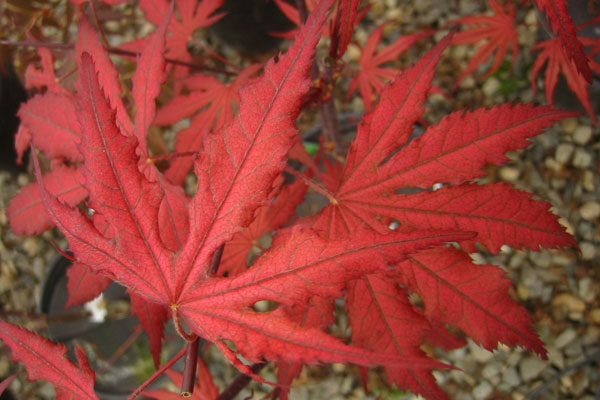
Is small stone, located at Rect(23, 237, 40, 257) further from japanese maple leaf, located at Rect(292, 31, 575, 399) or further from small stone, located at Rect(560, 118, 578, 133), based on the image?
small stone, located at Rect(560, 118, 578, 133)

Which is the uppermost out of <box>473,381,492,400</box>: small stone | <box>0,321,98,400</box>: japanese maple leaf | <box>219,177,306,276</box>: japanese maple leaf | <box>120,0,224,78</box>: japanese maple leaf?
<box>120,0,224,78</box>: japanese maple leaf

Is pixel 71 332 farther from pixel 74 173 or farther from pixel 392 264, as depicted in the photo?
pixel 392 264

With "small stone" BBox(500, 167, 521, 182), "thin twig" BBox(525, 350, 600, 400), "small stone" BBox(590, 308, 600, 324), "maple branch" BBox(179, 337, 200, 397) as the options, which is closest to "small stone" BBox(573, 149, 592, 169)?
"small stone" BBox(500, 167, 521, 182)

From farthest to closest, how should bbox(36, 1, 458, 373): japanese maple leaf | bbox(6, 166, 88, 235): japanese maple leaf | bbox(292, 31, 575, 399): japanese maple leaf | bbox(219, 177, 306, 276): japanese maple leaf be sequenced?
bbox(219, 177, 306, 276): japanese maple leaf
bbox(6, 166, 88, 235): japanese maple leaf
bbox(292, 31, 575, 399): japanese maple leaf
bbox(36, 1, 458, 373): japanese maple leaf

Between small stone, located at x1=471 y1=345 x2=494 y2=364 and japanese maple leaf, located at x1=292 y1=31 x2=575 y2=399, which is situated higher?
japanese maple leaf, located at x1=292 y1=31 x2=575 y2=399

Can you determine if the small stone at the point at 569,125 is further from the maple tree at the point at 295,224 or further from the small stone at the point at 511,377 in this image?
the maple tree at the point at 295,224

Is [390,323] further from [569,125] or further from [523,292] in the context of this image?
[569,125]

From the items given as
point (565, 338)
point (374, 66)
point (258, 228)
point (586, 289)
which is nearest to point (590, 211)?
point (586, 289)
